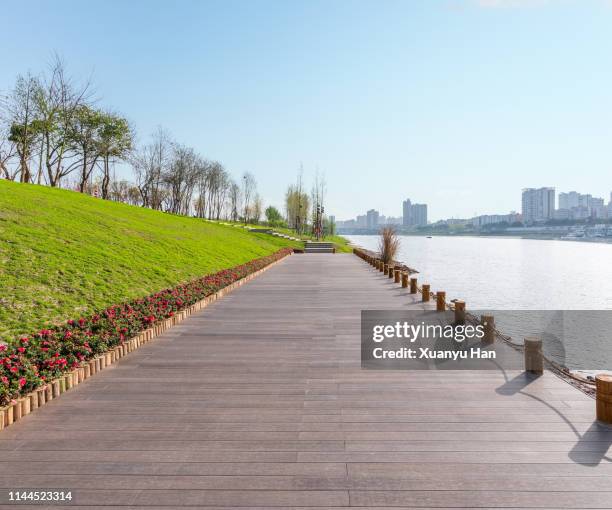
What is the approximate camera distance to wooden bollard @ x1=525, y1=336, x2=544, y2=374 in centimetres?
695

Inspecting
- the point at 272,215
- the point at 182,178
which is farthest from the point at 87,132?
the point at 272,215

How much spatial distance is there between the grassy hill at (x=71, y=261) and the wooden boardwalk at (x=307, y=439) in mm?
3551

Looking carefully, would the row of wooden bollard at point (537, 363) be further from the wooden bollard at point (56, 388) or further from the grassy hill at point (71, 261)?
the grassy hill at point (71, 261)

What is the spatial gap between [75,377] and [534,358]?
6.84m

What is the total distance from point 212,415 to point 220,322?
581 cm

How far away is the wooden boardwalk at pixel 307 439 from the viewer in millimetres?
3791

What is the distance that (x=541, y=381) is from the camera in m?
6.62

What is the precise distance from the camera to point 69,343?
22.9 feet

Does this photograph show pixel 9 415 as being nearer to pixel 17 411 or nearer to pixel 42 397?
pixel 17 411

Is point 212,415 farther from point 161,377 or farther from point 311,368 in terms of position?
point 311,368

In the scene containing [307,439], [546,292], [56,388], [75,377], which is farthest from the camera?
[546,292]

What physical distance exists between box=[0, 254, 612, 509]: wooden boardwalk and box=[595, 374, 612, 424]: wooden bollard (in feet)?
0.55

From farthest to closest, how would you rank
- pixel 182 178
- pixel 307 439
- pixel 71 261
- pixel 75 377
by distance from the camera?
1. pixel 182 178
2. pixel 71 261
3. pixel 75 377
4. pixel 307 439

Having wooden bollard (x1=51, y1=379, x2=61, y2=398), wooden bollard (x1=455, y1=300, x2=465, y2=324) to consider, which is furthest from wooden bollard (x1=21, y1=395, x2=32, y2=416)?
wooden bollard (x1=455, y1=300, x2=465, y2=324)
